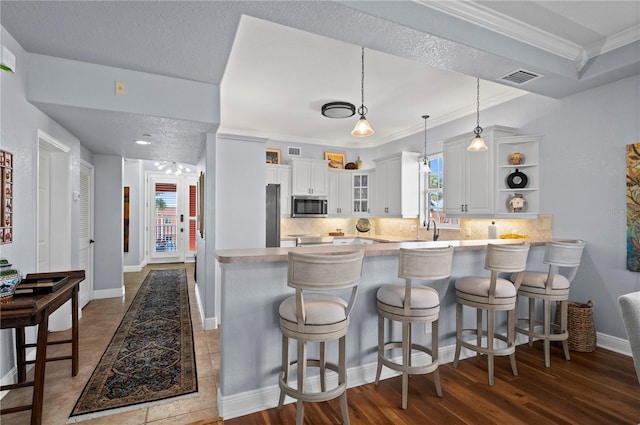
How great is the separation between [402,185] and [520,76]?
2.76 meters

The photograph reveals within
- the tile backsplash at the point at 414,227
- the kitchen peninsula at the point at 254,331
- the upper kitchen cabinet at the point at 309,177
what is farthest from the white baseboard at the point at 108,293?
the kitchen peninsula at the point at 254,331

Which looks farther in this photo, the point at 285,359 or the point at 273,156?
the point at 273,156

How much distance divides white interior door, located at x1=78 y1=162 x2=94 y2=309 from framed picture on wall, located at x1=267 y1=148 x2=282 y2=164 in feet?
9.26

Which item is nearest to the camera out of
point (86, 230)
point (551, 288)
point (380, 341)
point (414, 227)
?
point (380, 341)

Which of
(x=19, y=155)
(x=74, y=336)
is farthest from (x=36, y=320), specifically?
(x=19, y=155)

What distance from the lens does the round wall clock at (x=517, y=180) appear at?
397 cm

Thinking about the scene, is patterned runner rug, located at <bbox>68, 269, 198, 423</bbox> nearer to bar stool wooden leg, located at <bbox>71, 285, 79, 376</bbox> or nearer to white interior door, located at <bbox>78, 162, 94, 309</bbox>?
bar stool wooden leg, located at <bbox>71, 285, 79, 376</bbox>

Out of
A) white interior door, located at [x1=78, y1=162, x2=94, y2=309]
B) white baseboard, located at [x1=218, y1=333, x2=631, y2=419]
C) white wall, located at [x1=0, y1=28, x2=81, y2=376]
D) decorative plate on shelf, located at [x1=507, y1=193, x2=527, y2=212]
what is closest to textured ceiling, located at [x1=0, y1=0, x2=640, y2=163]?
white wall, located at [x1=0, y1=28, x2=81, y2=376]

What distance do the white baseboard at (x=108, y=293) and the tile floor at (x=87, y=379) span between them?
1043 mm

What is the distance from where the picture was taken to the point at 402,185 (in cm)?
562

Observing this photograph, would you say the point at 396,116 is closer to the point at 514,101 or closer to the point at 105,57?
the point at 514,101

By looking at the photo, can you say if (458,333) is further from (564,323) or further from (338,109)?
(338,109)

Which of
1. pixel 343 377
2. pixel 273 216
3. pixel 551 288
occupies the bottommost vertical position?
pixel 343 377

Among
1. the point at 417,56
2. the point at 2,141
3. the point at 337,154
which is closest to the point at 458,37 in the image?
the point at 417,56
